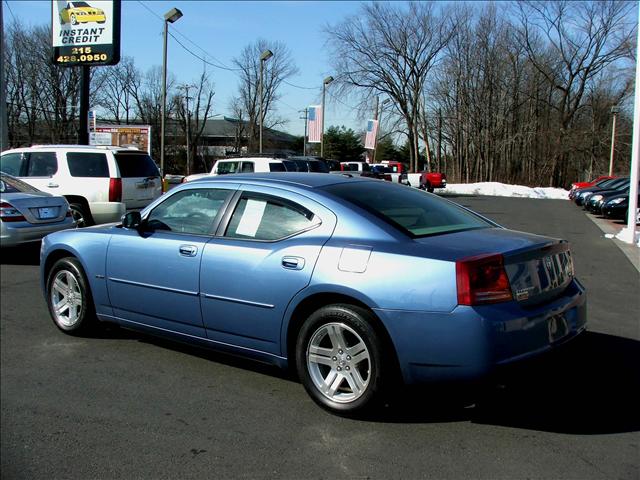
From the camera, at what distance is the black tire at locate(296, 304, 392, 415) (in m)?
3.47

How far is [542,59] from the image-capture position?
5131cm

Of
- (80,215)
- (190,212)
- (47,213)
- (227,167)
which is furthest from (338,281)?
(227,167)

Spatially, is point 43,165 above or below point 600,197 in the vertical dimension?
above

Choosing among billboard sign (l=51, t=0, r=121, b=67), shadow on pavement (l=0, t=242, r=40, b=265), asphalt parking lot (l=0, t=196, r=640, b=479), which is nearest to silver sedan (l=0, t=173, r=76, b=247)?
shadow on pavement (l=0, t=242, r=40, b=265)

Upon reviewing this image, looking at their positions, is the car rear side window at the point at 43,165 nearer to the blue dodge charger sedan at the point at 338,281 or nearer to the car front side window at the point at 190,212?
the blue dodge charger sedan at the point at 338,281

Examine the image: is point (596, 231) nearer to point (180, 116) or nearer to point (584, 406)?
point (584, 406)

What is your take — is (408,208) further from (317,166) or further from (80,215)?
(317,166)

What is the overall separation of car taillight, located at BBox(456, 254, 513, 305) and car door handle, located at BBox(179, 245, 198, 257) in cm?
196

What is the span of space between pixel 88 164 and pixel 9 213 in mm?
3062

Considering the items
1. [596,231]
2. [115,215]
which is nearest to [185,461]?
[115,215]

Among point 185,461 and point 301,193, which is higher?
point 301,193

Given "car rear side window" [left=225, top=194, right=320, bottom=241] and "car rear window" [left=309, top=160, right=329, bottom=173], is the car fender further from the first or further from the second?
"car rear window" [left=309, top=160, right=329, bottom=173]

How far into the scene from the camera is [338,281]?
356cm

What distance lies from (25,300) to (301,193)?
421 centimetres
